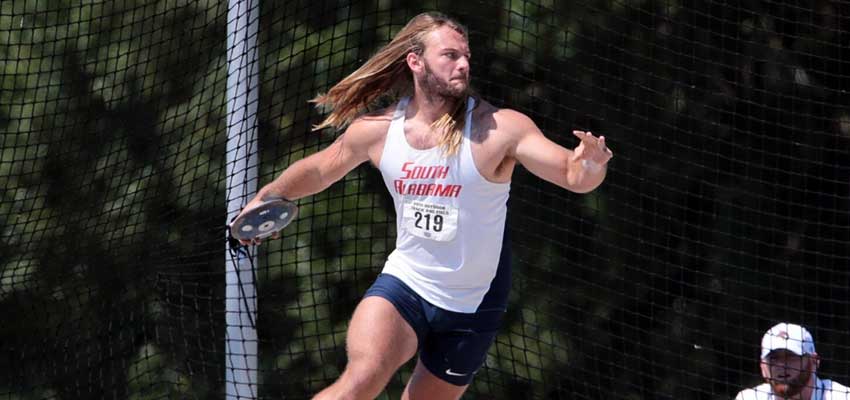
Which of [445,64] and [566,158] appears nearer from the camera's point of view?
[566,158]

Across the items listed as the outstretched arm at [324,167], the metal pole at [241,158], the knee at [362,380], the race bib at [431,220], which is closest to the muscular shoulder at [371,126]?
the outstretched arm at [324,167]

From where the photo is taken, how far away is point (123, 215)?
23.7 feet

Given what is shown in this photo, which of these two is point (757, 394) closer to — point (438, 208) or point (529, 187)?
point (438, 208)

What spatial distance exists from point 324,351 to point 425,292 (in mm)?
3574

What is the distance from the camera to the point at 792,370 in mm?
5793

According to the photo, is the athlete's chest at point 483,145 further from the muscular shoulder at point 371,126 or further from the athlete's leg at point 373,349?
the athlete's leg at point 373,349

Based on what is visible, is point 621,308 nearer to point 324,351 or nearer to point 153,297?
point 324,351

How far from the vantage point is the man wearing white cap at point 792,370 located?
5.81 meters

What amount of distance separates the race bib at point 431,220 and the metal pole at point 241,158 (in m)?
1.33

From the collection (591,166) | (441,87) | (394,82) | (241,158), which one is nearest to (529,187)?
(241,158)

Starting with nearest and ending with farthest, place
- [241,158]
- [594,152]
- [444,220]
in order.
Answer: [594,152]
[444,220]
[241,158]

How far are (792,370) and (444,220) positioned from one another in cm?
165

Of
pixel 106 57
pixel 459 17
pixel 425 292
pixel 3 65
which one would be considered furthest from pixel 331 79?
pixel 425 292

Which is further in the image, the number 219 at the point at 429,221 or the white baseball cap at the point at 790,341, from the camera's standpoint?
the white baseball cap at the point at 790,341
